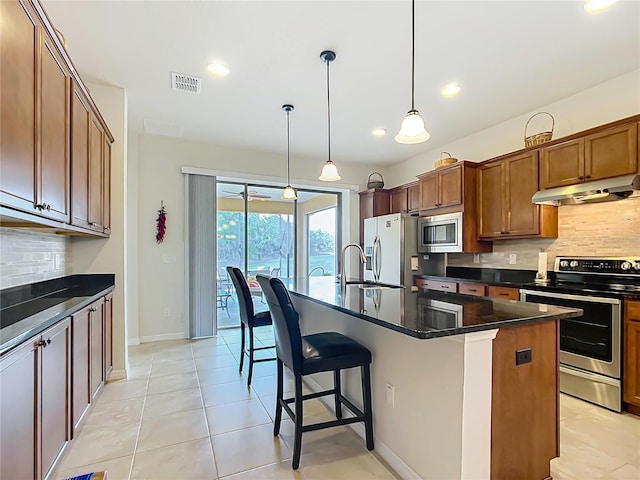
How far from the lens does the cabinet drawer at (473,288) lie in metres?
3.71

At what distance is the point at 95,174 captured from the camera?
275cm

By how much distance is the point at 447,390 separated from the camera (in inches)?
58.4

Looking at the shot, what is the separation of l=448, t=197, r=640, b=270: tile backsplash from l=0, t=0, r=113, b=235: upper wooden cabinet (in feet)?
14.0

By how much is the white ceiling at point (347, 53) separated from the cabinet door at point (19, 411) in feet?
6.98

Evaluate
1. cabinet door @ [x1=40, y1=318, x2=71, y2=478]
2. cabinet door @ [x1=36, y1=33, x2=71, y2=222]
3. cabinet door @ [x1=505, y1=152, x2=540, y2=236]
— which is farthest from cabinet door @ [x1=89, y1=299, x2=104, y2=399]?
cabinet door @ [x1=505, y1=152, x2=540, y2=236]

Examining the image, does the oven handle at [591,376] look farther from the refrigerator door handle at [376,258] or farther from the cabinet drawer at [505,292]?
the refrigerator door handle at [376,258]

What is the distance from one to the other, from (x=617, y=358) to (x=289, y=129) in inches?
154

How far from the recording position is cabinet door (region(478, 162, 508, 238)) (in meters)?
3.83

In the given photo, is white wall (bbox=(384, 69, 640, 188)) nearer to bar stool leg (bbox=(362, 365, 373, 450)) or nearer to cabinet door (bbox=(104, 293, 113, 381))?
bar stool leg (bbox=(362, 365, 373, 450))

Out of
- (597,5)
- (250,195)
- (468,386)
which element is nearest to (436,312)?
(468,386)

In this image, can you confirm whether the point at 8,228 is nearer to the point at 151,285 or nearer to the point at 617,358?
the point at 151,285

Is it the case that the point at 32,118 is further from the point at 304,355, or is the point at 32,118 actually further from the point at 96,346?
the point at 304,355

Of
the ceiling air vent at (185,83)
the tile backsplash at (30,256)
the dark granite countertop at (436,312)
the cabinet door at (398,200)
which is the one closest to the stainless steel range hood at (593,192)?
the dark granite countertop at (436,312)

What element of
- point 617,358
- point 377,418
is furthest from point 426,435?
point 617,358
